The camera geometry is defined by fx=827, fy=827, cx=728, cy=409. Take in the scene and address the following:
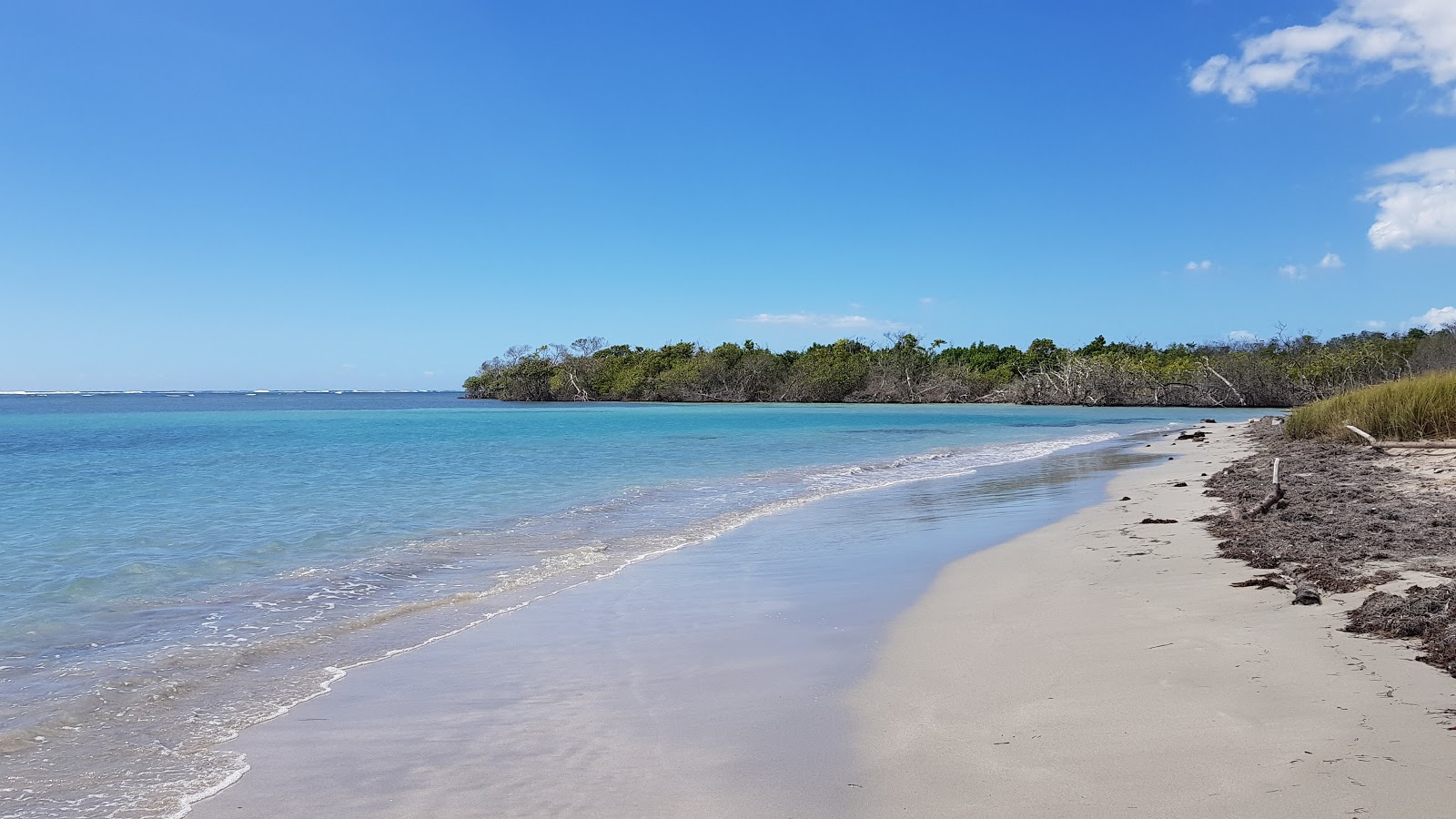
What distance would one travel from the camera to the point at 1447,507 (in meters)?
7.47

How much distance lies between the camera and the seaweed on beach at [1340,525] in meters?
5.70

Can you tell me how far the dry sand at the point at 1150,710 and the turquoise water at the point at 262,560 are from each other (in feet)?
9.88

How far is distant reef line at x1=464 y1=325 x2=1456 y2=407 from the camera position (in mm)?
Result: 51688

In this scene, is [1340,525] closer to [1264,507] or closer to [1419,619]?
[1264,507]

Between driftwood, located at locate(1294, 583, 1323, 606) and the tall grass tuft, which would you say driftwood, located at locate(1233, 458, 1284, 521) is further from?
the tall grass tuft

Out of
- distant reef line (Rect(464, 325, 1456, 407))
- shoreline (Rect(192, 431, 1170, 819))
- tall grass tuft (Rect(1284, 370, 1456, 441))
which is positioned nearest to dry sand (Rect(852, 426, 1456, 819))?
shoreline (Rect(192, 431, 1170, 819))

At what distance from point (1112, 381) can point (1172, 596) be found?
62.3 metres

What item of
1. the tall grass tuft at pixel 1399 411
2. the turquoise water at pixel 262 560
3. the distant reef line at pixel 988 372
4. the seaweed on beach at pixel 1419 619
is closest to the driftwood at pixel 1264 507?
the seaweed on beach at pixel 1419 619

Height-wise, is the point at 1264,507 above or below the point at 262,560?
above

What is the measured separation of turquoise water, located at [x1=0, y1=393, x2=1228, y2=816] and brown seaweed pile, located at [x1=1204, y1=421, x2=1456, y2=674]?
17.8ft

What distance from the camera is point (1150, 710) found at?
3594 mm

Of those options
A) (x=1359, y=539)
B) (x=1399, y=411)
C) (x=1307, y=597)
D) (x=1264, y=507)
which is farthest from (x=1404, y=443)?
(x=1307, y=597)

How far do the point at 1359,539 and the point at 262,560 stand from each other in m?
10.1

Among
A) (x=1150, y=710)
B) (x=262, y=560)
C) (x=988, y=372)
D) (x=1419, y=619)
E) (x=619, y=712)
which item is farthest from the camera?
(x=988, y=372)
